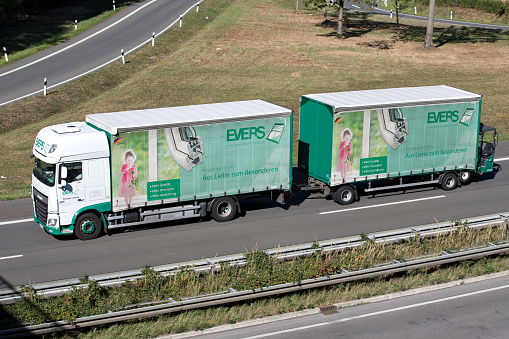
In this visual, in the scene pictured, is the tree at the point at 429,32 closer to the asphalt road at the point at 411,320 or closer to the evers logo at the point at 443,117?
the evers logo at the point at 443,117

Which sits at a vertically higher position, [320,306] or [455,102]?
[455,102]

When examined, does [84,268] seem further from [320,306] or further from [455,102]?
[455,102]

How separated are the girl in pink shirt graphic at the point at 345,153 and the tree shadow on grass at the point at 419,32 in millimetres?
32198

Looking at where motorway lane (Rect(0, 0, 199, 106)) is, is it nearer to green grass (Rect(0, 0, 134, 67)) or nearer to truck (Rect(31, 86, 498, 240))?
green grass (Rect(0, 0, 134, 67))

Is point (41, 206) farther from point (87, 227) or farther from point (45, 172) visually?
point (87, 227)

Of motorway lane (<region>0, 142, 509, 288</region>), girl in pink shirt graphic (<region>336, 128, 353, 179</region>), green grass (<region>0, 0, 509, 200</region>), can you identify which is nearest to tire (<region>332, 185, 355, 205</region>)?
motorway lane (<region>0, 142, 509, 288</region>)

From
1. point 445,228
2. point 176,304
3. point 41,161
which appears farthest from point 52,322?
point 445,228

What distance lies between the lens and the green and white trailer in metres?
21.2

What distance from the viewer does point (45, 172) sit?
18094 millimetres

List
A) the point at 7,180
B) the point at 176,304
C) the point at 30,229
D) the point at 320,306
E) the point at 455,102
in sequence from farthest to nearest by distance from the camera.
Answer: the point at 7,180, the point at 455,102, the point at 30,229, the point at 320,306, the point at 176,304

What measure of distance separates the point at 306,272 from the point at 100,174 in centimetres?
742

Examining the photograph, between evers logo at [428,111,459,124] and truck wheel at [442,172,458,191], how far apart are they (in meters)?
2.20

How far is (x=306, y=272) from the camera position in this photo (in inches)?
559

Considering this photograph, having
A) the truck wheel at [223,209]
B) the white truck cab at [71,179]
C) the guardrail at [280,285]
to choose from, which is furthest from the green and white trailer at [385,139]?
the white truck cab at [71,179]
